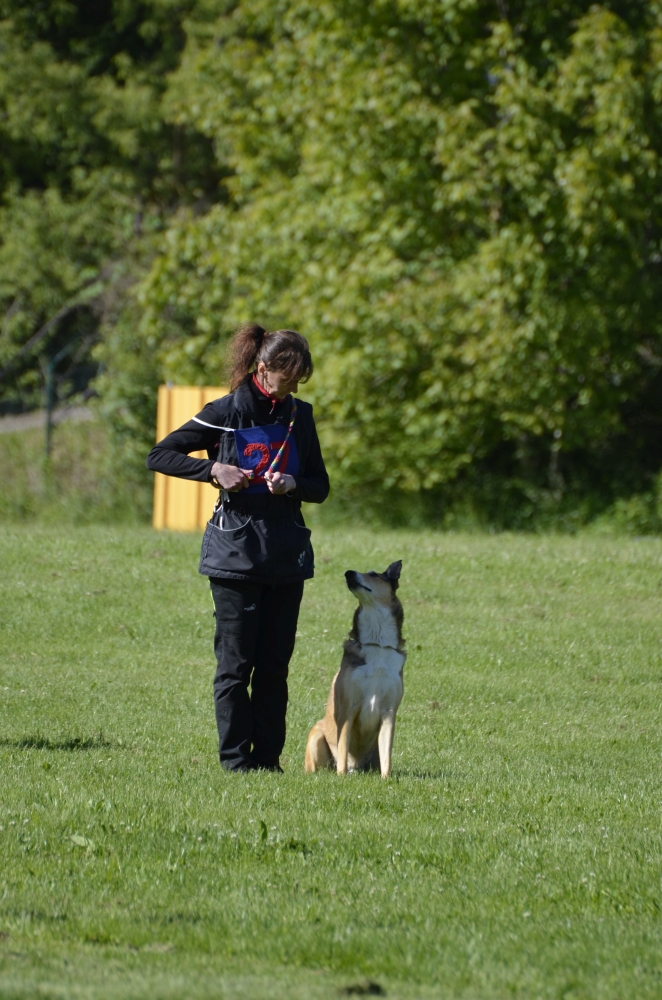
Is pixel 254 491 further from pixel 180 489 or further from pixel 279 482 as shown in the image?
pixel 180 489

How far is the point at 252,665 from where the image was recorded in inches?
227

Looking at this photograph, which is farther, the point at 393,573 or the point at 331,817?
the point at 393,573

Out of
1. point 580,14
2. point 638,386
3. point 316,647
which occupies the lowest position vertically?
point 316,647

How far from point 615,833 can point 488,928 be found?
4.69 feet

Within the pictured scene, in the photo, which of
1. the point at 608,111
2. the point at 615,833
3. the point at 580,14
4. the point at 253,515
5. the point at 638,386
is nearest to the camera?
the point at 615,833

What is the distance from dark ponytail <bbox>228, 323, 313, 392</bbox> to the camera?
17.9 ft

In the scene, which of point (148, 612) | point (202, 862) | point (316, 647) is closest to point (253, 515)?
point (202, 862)

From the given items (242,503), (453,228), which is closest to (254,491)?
(242,503)

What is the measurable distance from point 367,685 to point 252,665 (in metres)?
0.67

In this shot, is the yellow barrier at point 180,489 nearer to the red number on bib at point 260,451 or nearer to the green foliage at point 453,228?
the green foliage at point 453,228

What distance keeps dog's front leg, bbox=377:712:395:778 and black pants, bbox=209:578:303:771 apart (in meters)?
0.53

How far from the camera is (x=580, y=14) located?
1689 cm

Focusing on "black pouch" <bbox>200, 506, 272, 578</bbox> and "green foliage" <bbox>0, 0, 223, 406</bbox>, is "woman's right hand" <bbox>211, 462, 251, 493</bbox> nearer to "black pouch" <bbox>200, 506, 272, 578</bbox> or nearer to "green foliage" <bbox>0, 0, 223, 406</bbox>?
"black pouch" <bbox>200, 506, 272, 578</bbox>

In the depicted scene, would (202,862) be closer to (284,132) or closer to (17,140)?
(284,132)
